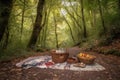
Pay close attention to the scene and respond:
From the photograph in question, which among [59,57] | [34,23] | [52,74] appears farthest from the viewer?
[34,23]

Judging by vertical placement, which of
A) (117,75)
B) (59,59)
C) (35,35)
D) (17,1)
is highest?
(17,1)

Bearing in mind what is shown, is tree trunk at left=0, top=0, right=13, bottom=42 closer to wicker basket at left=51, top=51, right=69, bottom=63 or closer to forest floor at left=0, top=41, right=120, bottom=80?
forest floor at left=0, top=41, right=120, bottom=80

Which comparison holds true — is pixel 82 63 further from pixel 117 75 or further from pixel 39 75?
pixel 39 75

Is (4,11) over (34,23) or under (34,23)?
over

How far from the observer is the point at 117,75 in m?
5.70

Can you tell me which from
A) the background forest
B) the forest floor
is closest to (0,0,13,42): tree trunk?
the background forest

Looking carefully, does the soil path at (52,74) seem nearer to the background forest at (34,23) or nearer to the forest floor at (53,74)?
the forest floor at (53,74)

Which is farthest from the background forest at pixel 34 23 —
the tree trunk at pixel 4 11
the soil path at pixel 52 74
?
the soil path at pixel 52 74

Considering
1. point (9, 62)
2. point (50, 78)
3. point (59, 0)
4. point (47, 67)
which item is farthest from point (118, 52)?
point (59, 0)

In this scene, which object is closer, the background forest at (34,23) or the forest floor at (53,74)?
the forest floor at (53,74)

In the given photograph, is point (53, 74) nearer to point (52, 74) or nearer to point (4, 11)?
point (52, 74)

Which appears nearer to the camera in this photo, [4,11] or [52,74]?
[52,74]

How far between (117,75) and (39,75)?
269 cm

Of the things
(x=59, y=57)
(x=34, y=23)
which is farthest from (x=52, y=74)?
(x=34, y=23)
